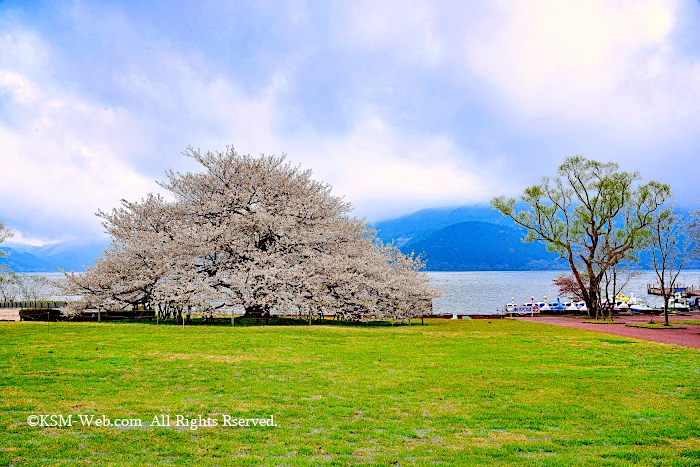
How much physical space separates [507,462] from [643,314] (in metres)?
51.2

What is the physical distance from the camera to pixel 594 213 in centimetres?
4612

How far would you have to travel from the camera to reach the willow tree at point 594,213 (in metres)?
42.7

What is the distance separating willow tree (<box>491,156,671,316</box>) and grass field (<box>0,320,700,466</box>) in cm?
2816

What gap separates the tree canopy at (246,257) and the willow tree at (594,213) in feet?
63.4

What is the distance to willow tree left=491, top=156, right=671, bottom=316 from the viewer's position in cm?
4266

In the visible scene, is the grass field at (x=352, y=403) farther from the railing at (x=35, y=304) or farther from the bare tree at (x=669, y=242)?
the railing at (x=35, y=304)

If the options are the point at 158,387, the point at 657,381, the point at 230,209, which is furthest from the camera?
the point at 230,209

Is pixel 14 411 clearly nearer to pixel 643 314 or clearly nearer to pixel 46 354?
pixel 46 354

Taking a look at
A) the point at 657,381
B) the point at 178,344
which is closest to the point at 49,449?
the point at 178,344

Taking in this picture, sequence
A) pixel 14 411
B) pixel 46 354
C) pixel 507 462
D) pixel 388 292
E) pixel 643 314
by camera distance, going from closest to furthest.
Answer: pixel 507 462 → pixel 14 411 → pixel 46 354 → pixel 388 292 → pixel 643 314

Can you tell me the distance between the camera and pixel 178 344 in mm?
18312

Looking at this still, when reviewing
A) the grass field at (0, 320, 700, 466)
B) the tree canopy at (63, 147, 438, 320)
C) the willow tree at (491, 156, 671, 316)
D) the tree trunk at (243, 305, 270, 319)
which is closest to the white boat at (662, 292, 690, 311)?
the willow tree at (491, 156, 671, 316)

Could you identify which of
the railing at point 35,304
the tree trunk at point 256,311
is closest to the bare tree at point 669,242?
the tree trunk at point 256,311

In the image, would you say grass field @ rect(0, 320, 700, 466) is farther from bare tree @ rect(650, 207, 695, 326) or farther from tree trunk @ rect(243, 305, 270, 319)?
bare tree @ rect(650, 207, 695, 326)
